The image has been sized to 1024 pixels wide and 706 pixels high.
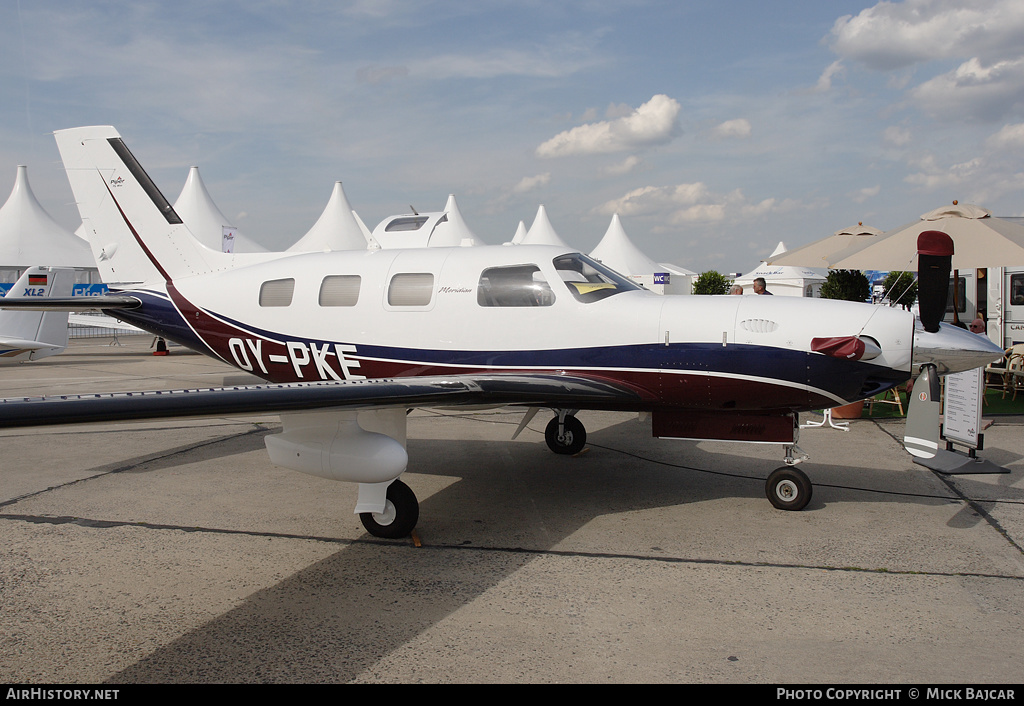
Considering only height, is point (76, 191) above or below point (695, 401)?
above

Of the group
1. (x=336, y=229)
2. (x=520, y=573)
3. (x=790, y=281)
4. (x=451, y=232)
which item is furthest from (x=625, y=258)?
(x=520, y=573)

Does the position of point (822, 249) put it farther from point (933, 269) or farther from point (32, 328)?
point (32, 328)

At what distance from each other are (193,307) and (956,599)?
742 centimetres

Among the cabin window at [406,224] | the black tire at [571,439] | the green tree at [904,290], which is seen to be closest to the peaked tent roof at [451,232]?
the cabin window at [406,224]

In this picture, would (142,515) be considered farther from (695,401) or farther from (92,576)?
(695,401)

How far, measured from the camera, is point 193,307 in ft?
24.6

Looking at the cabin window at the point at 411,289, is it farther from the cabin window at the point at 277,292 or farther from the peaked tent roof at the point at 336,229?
the peaked tent roof at the point at 336,229

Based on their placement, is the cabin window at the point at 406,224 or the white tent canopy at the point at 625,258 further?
the white tent canopy at the point at 625,258

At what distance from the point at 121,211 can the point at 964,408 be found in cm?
1022

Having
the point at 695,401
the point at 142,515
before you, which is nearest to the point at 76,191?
the point at 142,515

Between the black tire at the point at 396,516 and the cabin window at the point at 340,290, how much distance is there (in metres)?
2.20

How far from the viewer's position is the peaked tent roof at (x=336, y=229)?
102ft

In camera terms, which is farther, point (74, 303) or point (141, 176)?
point (141, 176)

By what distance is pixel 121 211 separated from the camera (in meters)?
8.28
